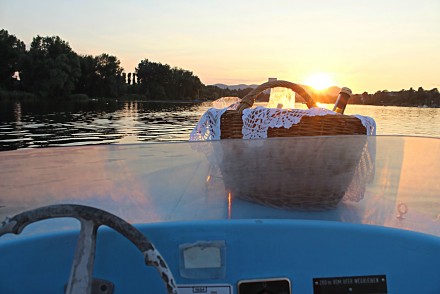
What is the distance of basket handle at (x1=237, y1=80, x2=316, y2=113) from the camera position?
2.25 m

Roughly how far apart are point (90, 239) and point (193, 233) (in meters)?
0.34

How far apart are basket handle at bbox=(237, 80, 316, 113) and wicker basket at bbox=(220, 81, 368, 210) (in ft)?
2.93

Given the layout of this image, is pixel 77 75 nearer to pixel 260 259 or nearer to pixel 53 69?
pixel 53 69

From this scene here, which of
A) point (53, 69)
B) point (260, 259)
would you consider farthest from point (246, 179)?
point (53, 69)

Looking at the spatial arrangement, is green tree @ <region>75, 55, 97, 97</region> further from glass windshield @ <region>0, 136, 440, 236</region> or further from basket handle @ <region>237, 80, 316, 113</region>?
glass windshield @ <region>0, 136, 440, 236</region>

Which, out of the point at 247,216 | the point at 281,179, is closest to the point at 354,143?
the point at 281,179

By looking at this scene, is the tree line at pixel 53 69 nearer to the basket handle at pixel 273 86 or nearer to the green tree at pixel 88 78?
the green tree at pixel 88 78

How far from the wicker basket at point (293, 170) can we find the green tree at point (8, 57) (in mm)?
50254

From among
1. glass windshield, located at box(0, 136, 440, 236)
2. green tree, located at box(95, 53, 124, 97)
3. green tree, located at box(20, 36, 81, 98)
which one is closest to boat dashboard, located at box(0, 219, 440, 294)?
glass windshield, located at box(0, 136, 440, 236)

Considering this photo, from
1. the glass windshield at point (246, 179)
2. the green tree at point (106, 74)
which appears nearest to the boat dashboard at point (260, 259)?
the glass windshield at point (246, 179)

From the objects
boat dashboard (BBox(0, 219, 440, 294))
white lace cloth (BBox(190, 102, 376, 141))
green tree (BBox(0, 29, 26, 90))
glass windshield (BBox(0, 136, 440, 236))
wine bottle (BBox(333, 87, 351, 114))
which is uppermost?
green tree (BBox(0, 29, 26, 90))

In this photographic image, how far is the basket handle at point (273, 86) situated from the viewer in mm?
2254

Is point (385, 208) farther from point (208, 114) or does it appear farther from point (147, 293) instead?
point (208, 114)

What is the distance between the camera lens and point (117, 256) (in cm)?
98
